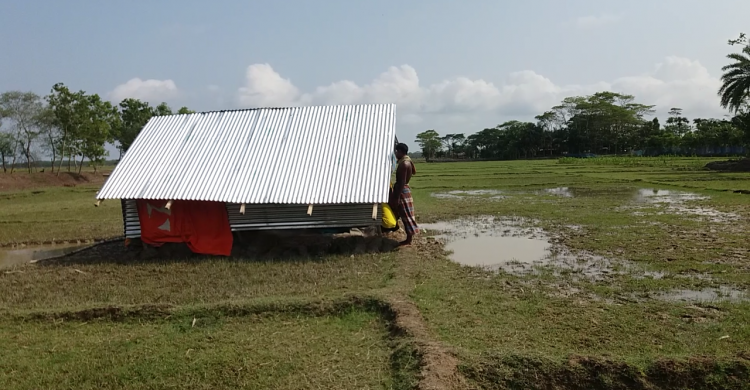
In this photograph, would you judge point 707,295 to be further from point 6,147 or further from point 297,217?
point 6,147

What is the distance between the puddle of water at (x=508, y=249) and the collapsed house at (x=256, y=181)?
191 centimetres

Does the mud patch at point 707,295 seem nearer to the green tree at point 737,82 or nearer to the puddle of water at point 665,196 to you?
the puddle of water at point 665,196

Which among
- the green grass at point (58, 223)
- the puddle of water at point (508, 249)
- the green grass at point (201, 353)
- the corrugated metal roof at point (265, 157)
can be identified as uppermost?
the corrugated metal roof at point (265, 157)

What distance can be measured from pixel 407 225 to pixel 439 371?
540 centimetres

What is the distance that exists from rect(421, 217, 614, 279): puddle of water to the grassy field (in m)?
0.14

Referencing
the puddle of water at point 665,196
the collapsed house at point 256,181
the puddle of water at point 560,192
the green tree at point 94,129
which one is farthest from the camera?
the green tree at point 94,129

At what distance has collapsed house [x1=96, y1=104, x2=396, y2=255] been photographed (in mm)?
9086

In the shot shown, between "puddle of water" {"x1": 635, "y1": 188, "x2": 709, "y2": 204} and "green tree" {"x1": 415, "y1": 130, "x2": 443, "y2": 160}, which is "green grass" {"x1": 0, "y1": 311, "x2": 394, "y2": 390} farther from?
"green tree" {"x1": 415, "y1": 130, "x2": 443, "y2": 160}

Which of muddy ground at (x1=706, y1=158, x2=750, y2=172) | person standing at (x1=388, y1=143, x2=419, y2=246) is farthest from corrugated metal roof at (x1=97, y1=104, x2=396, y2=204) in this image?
muddy ground at (x1=706, y1=158, x2=750, y2=172)

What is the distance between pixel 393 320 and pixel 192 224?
5.31 metres

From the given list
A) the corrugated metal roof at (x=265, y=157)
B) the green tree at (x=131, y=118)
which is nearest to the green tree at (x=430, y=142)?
the green tree at (x=131, y=118)

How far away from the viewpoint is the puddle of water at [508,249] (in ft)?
25.8

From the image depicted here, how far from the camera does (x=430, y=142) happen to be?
10012 cm

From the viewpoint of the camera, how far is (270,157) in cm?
993
